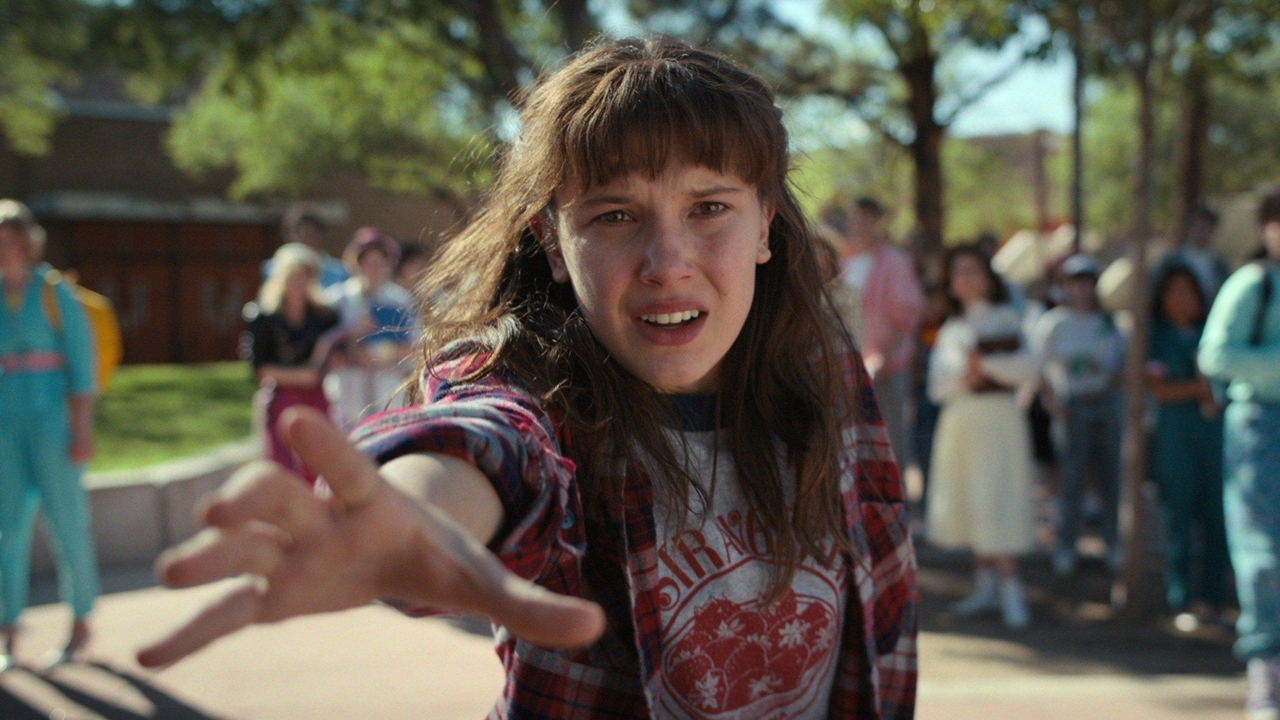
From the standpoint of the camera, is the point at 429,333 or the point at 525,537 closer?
the point at 525,537

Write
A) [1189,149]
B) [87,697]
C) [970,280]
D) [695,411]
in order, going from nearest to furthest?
1. [695,411]
2. [87,697]
3. [970,280]
4. [1189,149]

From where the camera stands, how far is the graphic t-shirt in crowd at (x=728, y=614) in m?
1.57

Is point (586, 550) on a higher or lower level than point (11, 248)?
lower

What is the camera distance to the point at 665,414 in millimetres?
1622

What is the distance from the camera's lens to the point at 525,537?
1.21 metres

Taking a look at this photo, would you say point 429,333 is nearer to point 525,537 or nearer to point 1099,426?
point 525,537

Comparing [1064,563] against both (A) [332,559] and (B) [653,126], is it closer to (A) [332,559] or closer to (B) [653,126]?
(B) [653,126]

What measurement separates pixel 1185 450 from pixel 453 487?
5.28 m

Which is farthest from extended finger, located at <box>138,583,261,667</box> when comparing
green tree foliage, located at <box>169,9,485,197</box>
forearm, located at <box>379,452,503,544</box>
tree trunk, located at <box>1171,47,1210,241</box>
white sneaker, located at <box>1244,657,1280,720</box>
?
green tree foliage, located at <box>169,9,485,197</box>

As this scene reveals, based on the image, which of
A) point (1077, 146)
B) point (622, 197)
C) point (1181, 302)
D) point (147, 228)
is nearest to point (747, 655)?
point (622, 197)

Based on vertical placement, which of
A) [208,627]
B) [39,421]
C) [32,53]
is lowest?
[39,421]

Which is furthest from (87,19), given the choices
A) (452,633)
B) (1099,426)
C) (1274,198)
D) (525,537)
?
(525,537)

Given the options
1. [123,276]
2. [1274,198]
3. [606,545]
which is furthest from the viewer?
[123,276]

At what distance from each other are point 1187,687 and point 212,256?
23237mm
